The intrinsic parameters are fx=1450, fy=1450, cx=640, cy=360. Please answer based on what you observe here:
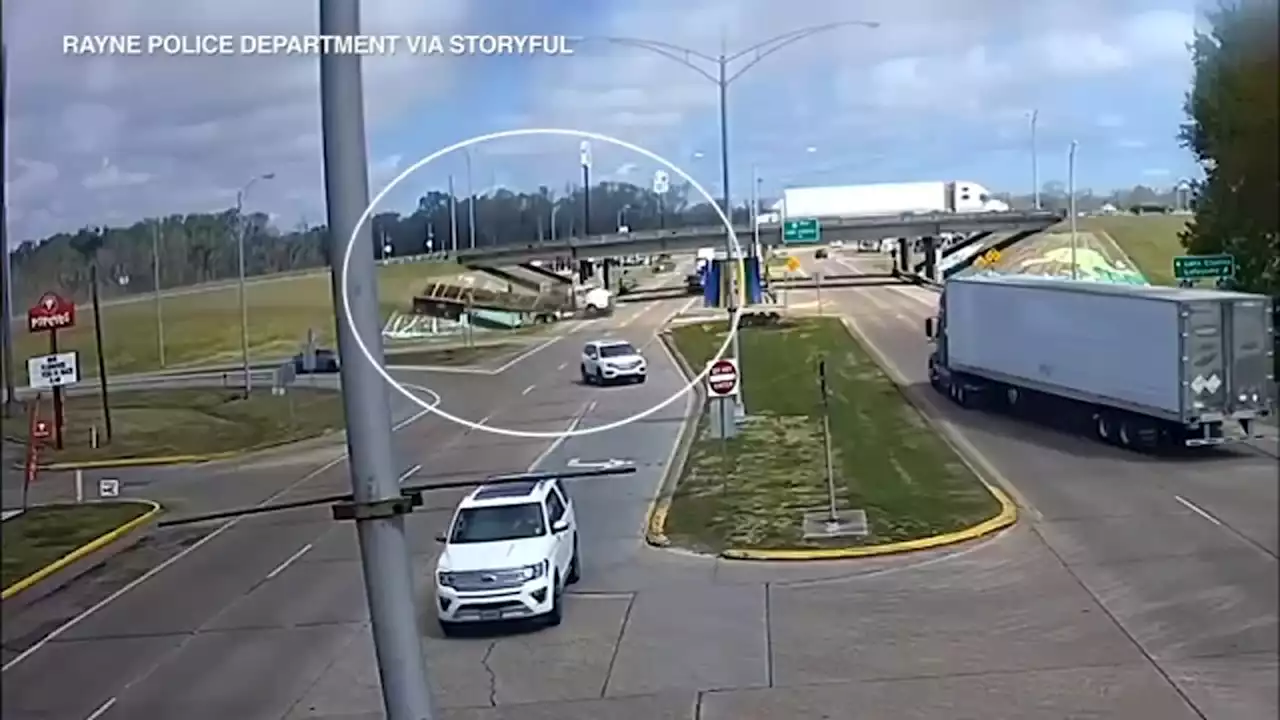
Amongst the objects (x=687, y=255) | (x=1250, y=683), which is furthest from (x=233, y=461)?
(x=1250, y=683)

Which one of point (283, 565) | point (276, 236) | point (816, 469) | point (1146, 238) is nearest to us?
point (276, 236)

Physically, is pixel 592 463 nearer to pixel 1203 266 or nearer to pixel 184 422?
pixel 184 422

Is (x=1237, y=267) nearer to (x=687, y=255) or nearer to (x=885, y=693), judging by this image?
(x=687, y=255)

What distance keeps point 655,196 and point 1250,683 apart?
6.17ft

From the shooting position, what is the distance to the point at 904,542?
6754 millimetres

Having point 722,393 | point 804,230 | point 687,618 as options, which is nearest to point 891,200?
point 804,230

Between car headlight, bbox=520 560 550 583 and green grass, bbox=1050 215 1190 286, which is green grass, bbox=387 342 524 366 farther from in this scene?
green grass, bbox=1050 215 1190 286

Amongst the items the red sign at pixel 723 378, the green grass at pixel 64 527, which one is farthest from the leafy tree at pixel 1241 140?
the green grass at pixel 64 527

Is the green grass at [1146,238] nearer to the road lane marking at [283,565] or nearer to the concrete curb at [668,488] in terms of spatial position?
the concrete curb at [668,488]

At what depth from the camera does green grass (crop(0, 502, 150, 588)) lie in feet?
14.0

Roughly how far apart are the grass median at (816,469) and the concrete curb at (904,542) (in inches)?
1.3

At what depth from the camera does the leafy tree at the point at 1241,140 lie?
2029 millimetres

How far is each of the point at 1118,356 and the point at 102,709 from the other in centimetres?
390

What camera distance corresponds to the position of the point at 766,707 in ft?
17.2
